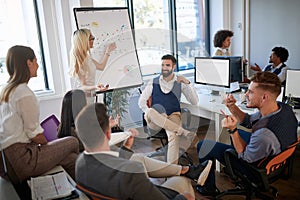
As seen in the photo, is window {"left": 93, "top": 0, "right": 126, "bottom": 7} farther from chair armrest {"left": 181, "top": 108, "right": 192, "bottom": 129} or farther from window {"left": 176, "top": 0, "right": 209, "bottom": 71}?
chair armrest {"left": 181, "top": 108, "right": 192, "bottom": 129}

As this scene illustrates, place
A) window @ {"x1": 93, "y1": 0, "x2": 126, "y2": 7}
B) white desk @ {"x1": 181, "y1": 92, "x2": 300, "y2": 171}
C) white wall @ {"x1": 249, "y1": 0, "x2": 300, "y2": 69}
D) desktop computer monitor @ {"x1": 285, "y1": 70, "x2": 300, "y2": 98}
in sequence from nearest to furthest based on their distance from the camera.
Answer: desktop computer monitor @ {"x1": 285, "y1": 70, "x2": 300, "y2": 98} → white desk @ {"x1": 181, "y1": 92, "x2": 300, "y2": 171} → window @ {"x1": 93, "y1": 0, "x2": 126, "y2": 7} → white wall @ {"x1": 249, "y1": 0, "x2": 300, "y2": 69}

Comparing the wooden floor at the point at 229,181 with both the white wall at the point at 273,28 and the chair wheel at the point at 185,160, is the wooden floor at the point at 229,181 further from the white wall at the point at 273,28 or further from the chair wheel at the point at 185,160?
the white wall at the point at 273,28

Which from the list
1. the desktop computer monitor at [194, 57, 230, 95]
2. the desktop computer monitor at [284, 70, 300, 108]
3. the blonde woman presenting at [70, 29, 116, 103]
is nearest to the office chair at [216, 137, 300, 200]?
the desktop computer monitor at [284, 70, 300, 108]

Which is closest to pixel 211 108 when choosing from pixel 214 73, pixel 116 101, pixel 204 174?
pixel 214 73

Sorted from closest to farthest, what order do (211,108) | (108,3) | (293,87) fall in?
(293,87)
(211,108)
(108,3)

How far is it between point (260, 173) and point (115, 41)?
232 cm

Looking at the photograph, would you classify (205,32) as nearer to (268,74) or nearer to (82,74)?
(82,74)

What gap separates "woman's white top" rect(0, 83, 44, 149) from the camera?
6.39 feet

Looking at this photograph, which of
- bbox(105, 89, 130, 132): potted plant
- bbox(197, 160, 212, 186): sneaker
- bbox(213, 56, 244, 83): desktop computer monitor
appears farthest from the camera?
bbox(105, 89, 130, 132): potted plant

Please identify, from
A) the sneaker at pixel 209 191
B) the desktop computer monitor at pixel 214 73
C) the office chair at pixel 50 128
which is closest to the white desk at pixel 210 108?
the desktop computer monitor at pixel 214 73

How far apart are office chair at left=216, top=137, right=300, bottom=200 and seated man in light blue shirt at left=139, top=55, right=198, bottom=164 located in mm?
703

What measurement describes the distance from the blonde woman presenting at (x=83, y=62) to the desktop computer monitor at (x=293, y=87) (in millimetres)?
1875

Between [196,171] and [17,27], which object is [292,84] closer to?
[196,171]

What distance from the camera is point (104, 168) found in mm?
1359
